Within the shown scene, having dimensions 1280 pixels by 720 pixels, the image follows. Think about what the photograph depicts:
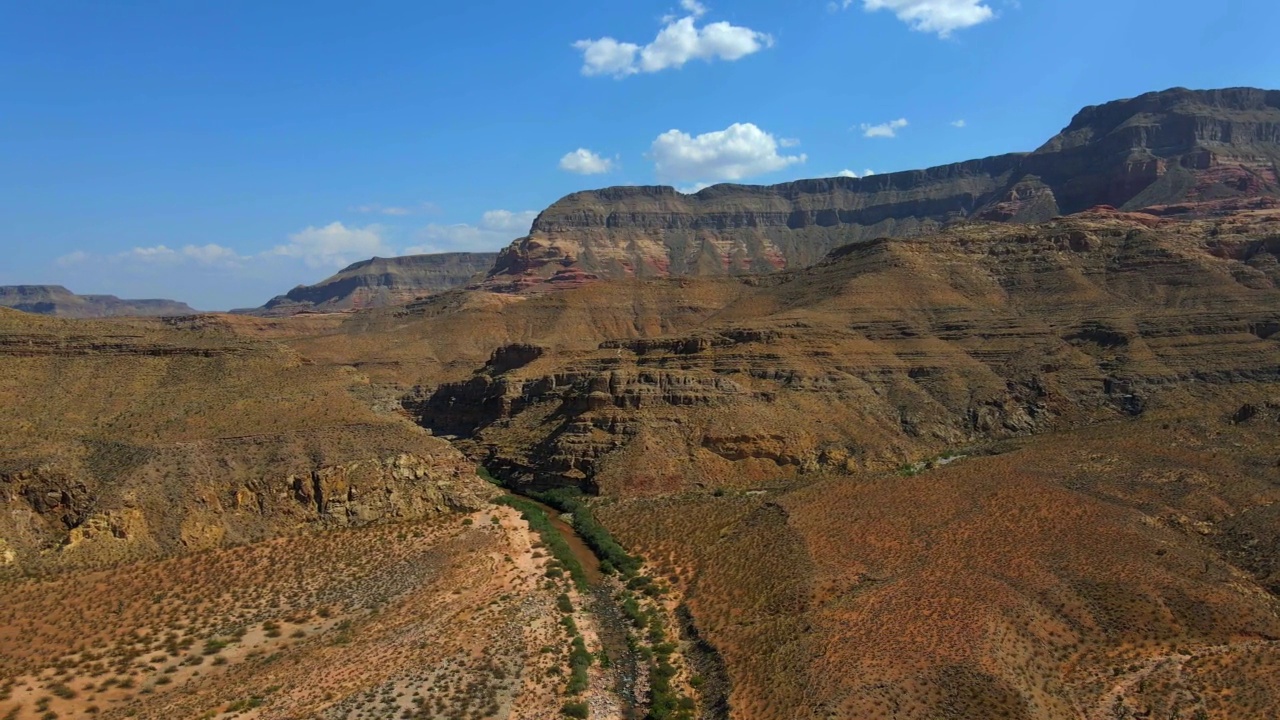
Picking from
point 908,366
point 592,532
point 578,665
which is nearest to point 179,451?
point 592,532

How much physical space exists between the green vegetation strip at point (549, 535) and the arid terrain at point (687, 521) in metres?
0.31

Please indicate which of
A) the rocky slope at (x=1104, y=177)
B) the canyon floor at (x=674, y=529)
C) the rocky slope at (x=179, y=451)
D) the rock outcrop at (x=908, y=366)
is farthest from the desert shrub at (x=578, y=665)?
the rocky slope at (x=1104, y=177)

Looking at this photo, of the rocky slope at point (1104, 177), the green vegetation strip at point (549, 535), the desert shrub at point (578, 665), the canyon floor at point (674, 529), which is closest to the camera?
the canyon floor at point (674, 529)

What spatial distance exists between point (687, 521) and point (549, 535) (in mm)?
7785

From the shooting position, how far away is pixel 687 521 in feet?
152

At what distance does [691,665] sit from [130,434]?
101 ft

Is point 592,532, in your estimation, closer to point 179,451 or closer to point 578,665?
point 578,665

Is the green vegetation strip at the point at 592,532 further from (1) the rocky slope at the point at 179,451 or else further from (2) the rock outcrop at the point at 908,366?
(1) the rocky slope at the point at 179,451

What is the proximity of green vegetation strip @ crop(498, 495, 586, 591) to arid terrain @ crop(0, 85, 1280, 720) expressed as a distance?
31cm

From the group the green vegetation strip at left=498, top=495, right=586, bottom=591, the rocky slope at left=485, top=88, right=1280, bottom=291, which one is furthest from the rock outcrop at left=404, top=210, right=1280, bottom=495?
the rocky slope at left=485, top=88, right=1280, bottom=291

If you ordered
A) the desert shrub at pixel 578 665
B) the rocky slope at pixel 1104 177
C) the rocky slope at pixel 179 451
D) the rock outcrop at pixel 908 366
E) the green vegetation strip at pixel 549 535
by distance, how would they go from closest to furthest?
the desert shrub at pixel 578 665
the rocky slope at pixel 179 451
the green vegetation strip at pixel 549 535
the rock outcrop at pixel 908 366
the rocky slope at pixel 1104 177

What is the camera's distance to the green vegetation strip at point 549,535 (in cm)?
3978

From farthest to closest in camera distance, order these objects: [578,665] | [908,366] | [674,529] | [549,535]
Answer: [908,366] < [674,529] < [549,535] < [578,665]

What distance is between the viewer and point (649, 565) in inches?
1633
